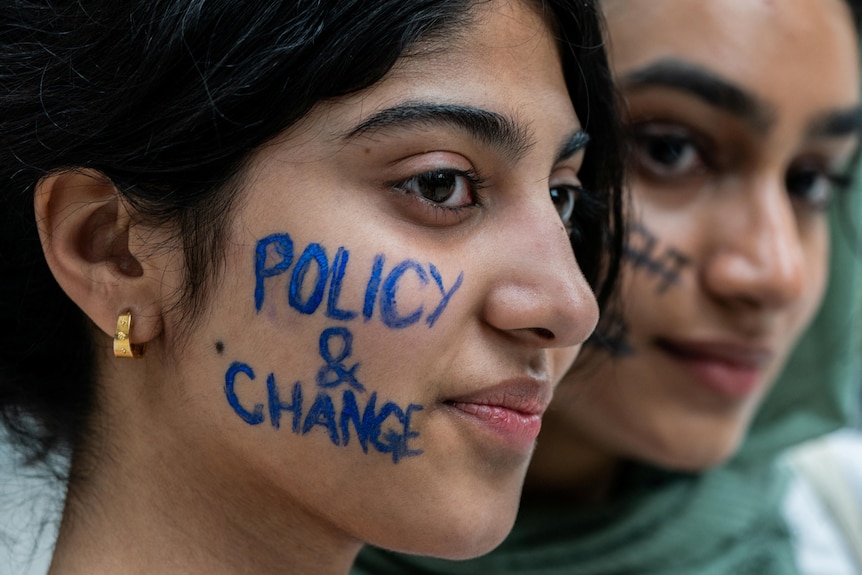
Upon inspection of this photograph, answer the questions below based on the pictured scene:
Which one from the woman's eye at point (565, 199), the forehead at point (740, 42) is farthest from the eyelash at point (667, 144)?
the woman's eye at point (565, 199)

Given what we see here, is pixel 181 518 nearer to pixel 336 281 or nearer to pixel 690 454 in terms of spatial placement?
pixel 336 281

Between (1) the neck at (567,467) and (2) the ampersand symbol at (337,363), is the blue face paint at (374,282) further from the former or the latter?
(1) the neck at (567,467)

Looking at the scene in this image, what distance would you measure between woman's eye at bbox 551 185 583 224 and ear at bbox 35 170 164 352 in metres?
0.55

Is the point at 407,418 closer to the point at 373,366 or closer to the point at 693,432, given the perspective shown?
the point at 373,366

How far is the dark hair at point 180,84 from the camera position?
46.5 inches

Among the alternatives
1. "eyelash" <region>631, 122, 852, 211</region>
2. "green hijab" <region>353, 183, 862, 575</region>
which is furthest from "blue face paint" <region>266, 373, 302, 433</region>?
"eyelash" <region>631, 122, 852, 211</region>

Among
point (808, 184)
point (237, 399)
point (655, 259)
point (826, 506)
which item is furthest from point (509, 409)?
point (826, 506)

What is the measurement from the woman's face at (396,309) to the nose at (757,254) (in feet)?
2.14

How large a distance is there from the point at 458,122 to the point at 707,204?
2.81 feet

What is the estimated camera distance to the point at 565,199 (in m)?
1.48

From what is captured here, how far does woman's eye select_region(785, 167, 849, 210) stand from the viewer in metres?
2.06

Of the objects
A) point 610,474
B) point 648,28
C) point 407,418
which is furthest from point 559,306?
point 610,474

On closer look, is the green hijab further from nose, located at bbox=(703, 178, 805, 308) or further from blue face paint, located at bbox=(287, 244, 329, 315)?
blue face paint, located at bbox=(287, 244, 329, 315)

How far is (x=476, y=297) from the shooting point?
123 centimetres
